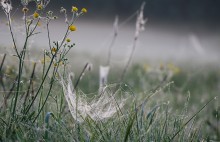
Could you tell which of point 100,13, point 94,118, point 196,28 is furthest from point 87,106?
point 196,28

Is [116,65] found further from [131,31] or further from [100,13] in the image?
[100,13]

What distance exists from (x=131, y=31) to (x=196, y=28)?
527 cm

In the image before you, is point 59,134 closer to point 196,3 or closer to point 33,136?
point 33,136

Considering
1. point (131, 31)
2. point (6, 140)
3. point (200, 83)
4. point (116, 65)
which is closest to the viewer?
point (6, 140)

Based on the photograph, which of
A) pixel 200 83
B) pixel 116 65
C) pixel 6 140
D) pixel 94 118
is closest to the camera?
pixel 6 140

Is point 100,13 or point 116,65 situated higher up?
point 100,13

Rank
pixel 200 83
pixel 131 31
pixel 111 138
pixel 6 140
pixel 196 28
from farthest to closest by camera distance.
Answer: pixel 196 28 → pixel 131 31 → pixel 200 83 → pixel 111 138 → pixel 6 140

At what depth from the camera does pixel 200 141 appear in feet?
7.46

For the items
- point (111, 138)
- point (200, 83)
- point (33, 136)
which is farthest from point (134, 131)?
point (200, 83)

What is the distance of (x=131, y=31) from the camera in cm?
1189

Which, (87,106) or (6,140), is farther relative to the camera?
(87,106)

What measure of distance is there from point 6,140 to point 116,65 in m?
5.04

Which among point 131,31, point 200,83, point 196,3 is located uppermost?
point 196,3

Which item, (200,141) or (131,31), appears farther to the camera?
(131,31)
